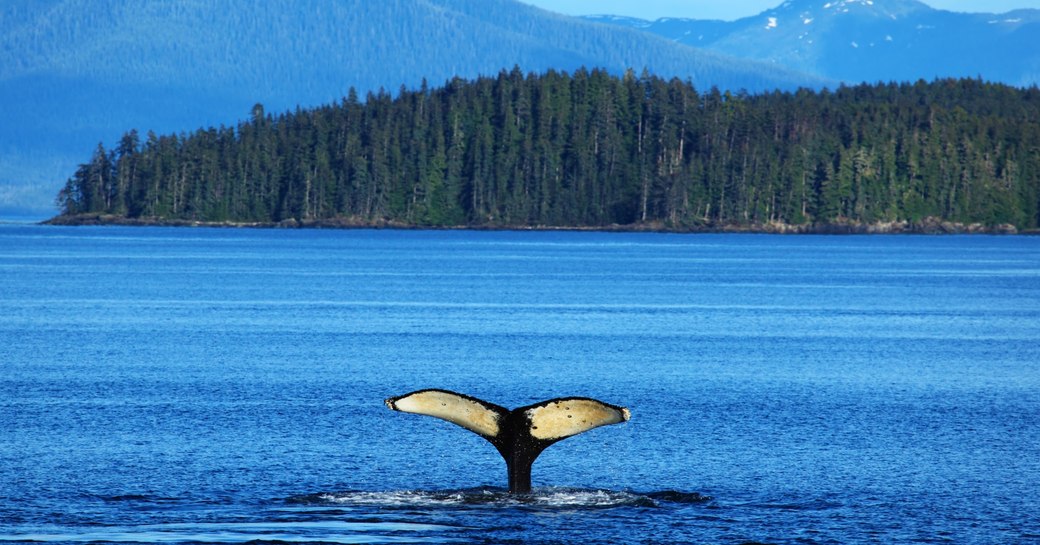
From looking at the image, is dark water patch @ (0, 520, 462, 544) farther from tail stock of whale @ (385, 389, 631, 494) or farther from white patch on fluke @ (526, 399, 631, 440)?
white patch on fluke @ (526, 399, 631, 440)

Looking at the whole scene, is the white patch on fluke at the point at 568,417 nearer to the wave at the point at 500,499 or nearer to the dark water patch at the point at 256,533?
the dark water patch at the point at 256,533

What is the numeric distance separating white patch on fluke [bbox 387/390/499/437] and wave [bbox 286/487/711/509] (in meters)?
3.02

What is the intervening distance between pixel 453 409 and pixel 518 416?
1128mm

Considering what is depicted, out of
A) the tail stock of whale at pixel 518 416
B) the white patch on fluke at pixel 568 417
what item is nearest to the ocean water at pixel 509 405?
the tail stock of whale at pixel 518 416

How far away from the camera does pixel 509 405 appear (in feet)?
151

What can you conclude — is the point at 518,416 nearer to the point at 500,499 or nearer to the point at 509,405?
the point at 500,499

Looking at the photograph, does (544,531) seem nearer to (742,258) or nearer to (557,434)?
(557,434)

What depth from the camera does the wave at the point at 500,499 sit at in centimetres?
2930

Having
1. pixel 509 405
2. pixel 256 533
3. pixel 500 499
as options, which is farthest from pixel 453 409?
pixel 509 405

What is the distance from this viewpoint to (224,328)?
241 ft

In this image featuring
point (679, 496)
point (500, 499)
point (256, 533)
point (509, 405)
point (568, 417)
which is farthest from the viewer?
point (509, 405)

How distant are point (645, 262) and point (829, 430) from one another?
418ft

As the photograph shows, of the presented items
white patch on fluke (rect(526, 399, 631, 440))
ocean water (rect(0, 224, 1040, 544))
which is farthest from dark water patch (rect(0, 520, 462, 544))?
white patch on fluke (rect(526, 399, 631, 440))

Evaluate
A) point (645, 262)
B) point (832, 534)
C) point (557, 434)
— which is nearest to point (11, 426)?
point (557, 434)
